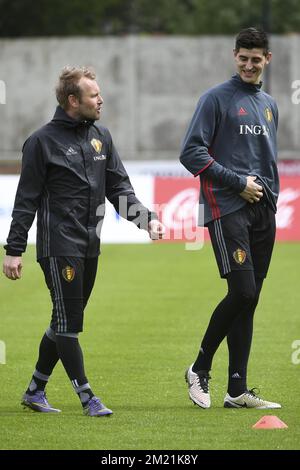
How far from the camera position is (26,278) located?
17.9 m

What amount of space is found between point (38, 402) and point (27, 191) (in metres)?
1.38

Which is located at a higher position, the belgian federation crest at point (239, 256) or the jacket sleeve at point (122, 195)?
the jacket sleeve at point (122, 195)

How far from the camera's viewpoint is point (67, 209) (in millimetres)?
7648

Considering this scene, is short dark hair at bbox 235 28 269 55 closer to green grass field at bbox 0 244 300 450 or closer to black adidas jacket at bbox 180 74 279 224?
black adidas jacket at bbox 180 74 279 224

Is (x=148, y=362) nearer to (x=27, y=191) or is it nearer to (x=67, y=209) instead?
(x=67, y=209)

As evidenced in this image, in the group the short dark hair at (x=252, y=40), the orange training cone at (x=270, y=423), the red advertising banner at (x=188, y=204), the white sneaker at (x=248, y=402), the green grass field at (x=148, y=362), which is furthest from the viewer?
the red advertising banner at (x=188, y=204)

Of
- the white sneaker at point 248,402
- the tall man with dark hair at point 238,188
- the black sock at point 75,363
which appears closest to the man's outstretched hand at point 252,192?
the tall man with dark hair at point 238,188

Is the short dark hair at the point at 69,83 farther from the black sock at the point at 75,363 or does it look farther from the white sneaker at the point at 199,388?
the white sneaker at the point at 199,388

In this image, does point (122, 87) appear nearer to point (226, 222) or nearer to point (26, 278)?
point (26, 278)

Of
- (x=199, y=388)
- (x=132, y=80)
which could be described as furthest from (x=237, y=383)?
(x=132, y=80)

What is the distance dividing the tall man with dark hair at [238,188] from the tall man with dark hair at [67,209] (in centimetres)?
50

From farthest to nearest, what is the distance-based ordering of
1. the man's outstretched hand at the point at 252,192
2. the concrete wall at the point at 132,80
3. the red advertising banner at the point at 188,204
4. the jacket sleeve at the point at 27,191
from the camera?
1. the concrete wall at the point at 132,80
2. the red advertising banner at the point at 188,204
3. the man's outstretched hand at the point at 252,192
4. the jacket sleeve at the point at 27,191

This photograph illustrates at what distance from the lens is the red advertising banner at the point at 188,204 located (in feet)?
75.7
